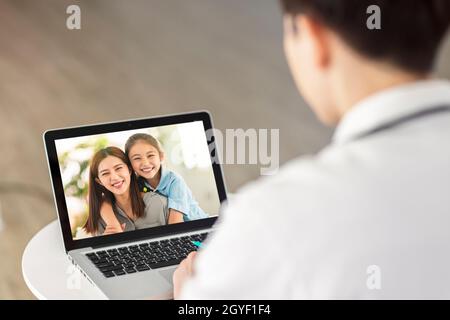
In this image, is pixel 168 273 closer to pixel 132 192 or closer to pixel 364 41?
pixel 132 192

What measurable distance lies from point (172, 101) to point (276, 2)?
53.0 inches

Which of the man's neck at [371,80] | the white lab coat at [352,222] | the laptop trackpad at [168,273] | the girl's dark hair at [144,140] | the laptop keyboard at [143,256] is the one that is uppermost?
the man's neck at [371,80]

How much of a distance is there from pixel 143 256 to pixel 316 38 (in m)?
0.68

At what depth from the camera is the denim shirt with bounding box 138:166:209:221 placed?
1517 mm

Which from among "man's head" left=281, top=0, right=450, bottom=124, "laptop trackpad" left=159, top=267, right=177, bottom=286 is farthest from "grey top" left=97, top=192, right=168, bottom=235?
"man's head" left=281, top=0, right=450, bottom=124

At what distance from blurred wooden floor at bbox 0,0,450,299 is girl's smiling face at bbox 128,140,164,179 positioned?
1173mm

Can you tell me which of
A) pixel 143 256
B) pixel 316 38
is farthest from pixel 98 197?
pixel 316 38

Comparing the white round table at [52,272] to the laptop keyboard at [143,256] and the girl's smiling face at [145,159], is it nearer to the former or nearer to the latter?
the laptop keyboard at [143,256]

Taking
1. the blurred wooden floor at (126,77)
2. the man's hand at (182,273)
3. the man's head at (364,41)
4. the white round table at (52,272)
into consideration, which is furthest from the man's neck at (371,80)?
the blurred wooden floor at (126,77)

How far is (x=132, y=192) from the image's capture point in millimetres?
1494

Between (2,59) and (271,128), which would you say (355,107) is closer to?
(271,128)

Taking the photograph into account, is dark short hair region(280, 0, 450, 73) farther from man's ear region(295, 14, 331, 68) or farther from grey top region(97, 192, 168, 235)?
grey top region(97, 192, 168, 235)

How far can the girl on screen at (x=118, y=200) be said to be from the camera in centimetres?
149

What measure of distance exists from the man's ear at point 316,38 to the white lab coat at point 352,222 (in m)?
0.09
